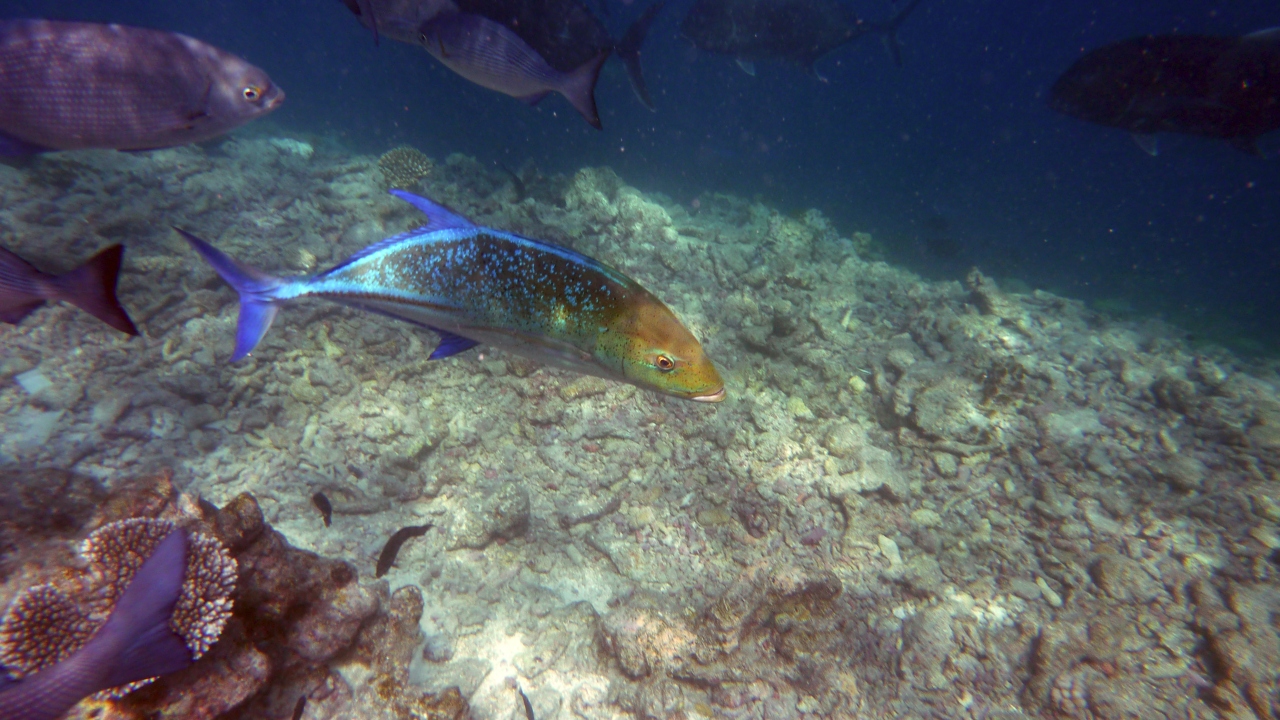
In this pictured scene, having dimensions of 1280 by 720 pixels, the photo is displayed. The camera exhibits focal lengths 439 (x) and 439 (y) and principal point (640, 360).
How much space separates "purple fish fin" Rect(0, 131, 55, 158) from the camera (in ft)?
7.60

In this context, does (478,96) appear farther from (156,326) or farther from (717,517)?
(717,517)

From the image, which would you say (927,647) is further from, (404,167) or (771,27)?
(771,27)

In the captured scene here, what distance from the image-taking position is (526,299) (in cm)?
162

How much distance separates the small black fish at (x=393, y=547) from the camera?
11.1ft

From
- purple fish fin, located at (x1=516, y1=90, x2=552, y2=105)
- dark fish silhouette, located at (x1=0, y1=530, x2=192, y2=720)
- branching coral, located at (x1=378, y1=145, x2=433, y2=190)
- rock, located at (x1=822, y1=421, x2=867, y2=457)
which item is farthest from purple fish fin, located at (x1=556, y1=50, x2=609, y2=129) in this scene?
branching coral, located at (x1=378, y1=145, x2=433, y2=190)

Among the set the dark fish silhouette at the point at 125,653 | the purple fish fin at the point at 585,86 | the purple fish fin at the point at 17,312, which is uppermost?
the purple fish fin at the point at 585,86

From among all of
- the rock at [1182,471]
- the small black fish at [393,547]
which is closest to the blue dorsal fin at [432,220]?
the small black fish at [393,547]

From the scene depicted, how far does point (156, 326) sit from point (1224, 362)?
49.4 ft

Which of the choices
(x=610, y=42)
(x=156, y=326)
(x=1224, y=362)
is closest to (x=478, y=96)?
(x=610, y=42)

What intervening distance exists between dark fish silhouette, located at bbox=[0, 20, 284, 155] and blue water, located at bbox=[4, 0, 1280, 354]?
10.8 meters

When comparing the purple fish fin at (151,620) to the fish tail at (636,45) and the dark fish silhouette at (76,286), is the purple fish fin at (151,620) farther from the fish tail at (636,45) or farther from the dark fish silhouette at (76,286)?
the fish tail at (636,45)

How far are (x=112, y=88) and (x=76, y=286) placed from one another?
57.7 inches

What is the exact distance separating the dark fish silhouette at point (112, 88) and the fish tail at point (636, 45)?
4.64m

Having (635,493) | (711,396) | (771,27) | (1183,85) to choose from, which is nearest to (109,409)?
(635,493)
